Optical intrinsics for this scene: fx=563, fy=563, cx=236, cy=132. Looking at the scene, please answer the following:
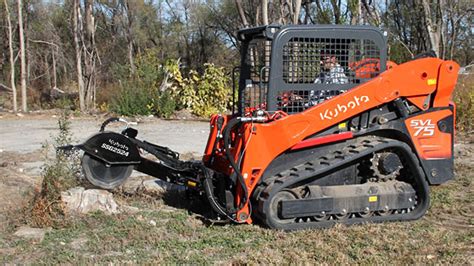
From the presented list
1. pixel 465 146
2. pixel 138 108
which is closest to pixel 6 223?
pixel 465 146

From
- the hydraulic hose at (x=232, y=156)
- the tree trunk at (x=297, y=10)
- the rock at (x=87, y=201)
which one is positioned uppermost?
the tree trunk at (x=297, y=10)

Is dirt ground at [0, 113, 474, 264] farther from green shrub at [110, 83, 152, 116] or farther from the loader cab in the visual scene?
green shrub at [110, 83, 152, 116]

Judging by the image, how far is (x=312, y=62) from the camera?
6215 mm

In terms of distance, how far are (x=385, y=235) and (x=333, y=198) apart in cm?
66

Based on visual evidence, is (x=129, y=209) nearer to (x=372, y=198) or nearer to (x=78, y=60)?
(x=372, y=198)

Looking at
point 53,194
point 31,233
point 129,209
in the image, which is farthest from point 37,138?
point 31,233

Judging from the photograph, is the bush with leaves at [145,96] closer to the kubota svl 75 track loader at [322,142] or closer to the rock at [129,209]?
the rock at [129,209]

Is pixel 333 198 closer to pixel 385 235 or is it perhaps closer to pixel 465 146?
pixel 385 235

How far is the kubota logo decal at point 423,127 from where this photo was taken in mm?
6352

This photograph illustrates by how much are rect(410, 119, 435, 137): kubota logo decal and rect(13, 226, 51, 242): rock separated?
413cm

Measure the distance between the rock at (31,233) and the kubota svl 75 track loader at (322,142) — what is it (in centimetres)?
77

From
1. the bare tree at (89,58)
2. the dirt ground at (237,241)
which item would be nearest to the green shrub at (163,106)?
the bare tree at (89,58)

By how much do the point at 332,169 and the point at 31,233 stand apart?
321 cm

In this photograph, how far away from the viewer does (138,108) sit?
1891 centimetres
